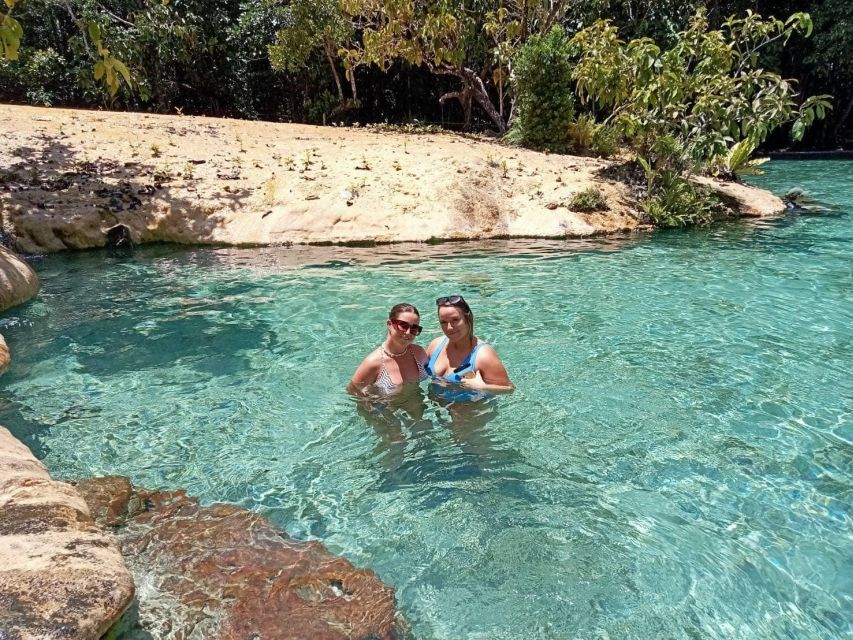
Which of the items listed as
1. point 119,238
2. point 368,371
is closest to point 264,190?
point 119,238

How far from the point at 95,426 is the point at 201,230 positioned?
7.88 m

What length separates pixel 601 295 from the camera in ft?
26.7

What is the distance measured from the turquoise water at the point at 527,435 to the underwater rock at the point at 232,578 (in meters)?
0.24

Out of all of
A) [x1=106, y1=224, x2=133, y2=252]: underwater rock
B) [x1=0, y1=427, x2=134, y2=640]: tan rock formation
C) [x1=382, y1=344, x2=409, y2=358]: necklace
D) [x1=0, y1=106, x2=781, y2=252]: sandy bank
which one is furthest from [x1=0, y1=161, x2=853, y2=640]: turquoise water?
[x1=0, y1=106, x2=781, y2=252]: sandy bank

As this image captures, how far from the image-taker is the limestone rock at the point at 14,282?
7.72m

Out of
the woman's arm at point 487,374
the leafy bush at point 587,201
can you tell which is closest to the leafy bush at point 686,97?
the leafy bush at point 587,201

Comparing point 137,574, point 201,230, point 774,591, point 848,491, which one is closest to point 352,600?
point 137,574

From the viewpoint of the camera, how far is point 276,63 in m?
21.5

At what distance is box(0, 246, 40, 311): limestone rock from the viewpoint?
772 centimetres

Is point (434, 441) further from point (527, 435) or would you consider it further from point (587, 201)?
point (587, 201)

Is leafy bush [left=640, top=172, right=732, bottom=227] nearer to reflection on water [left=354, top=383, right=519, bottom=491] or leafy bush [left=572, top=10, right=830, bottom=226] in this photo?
leafy bush [left=572, top=10, right=830, bottom=226]

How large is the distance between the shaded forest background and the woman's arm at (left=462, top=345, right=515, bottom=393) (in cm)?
1835

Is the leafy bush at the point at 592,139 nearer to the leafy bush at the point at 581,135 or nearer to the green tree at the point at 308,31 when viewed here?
the leafy bush at the point at 581,135

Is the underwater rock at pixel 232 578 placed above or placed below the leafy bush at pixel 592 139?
below
